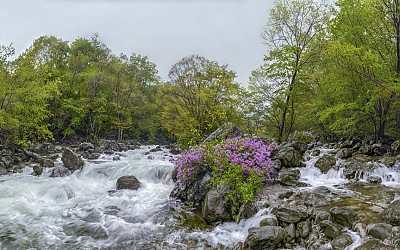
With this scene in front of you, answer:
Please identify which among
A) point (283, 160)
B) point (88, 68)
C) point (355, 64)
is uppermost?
point (88, 68)

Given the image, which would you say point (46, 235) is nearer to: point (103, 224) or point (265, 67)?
point (103, 224)

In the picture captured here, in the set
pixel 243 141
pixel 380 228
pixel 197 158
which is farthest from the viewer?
pixel 243 141

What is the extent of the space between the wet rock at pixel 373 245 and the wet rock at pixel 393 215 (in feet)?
2.84

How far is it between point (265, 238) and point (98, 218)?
18.2 feet

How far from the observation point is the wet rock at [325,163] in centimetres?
1080

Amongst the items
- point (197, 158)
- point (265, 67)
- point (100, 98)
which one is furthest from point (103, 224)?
point (100, 98)

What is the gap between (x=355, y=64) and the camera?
39.1ft

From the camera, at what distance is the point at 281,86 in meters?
17.7

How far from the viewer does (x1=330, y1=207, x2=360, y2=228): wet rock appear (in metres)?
5.74

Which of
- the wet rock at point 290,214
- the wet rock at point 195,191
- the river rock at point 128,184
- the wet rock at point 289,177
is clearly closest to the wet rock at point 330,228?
the wet rock at point 290,214

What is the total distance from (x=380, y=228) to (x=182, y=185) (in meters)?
6.45

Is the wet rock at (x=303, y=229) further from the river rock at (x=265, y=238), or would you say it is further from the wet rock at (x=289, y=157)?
the wet rock at (x=289, y=157)

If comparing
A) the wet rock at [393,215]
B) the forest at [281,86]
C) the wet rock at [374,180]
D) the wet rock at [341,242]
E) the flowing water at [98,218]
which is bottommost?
the flowing water at [98,218]

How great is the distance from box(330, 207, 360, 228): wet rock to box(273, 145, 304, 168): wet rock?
539 cm
